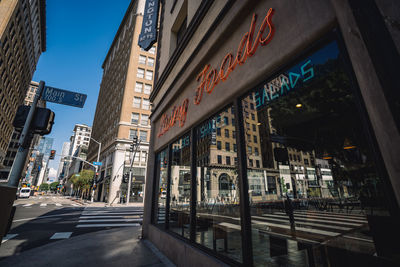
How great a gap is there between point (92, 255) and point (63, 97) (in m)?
4.95

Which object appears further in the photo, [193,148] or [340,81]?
[193,148]

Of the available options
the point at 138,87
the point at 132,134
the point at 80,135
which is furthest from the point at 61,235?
the point at 80,135

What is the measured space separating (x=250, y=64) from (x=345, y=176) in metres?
9.39

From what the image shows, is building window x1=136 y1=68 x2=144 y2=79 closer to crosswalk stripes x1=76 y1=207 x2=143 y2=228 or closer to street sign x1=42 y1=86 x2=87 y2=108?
crosswalk stripes x1=76 y1=207 x2=143 y2=228

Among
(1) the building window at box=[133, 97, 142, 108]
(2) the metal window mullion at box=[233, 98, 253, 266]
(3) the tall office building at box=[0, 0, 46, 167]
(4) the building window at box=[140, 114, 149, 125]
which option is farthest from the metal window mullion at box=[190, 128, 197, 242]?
(3) the tall office building at box=[0, 0, 46, 167]

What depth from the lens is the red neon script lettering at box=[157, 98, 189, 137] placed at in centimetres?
607

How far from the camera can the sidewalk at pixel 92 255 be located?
521 cm

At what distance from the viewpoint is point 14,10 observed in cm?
4025

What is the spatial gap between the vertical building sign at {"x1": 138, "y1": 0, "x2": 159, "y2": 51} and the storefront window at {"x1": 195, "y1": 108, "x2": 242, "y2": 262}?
672 centimetres

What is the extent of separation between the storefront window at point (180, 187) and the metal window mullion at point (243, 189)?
2429 mm

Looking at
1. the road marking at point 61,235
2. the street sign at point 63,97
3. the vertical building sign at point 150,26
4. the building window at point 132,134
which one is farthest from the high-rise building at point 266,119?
the building window at point 132,134

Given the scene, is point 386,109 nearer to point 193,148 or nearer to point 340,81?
point 340,81

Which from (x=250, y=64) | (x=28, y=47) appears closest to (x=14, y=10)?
(x=28, y=47)

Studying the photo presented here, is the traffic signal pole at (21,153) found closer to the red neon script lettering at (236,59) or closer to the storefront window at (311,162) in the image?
the red neon script lettering at (236,59)
